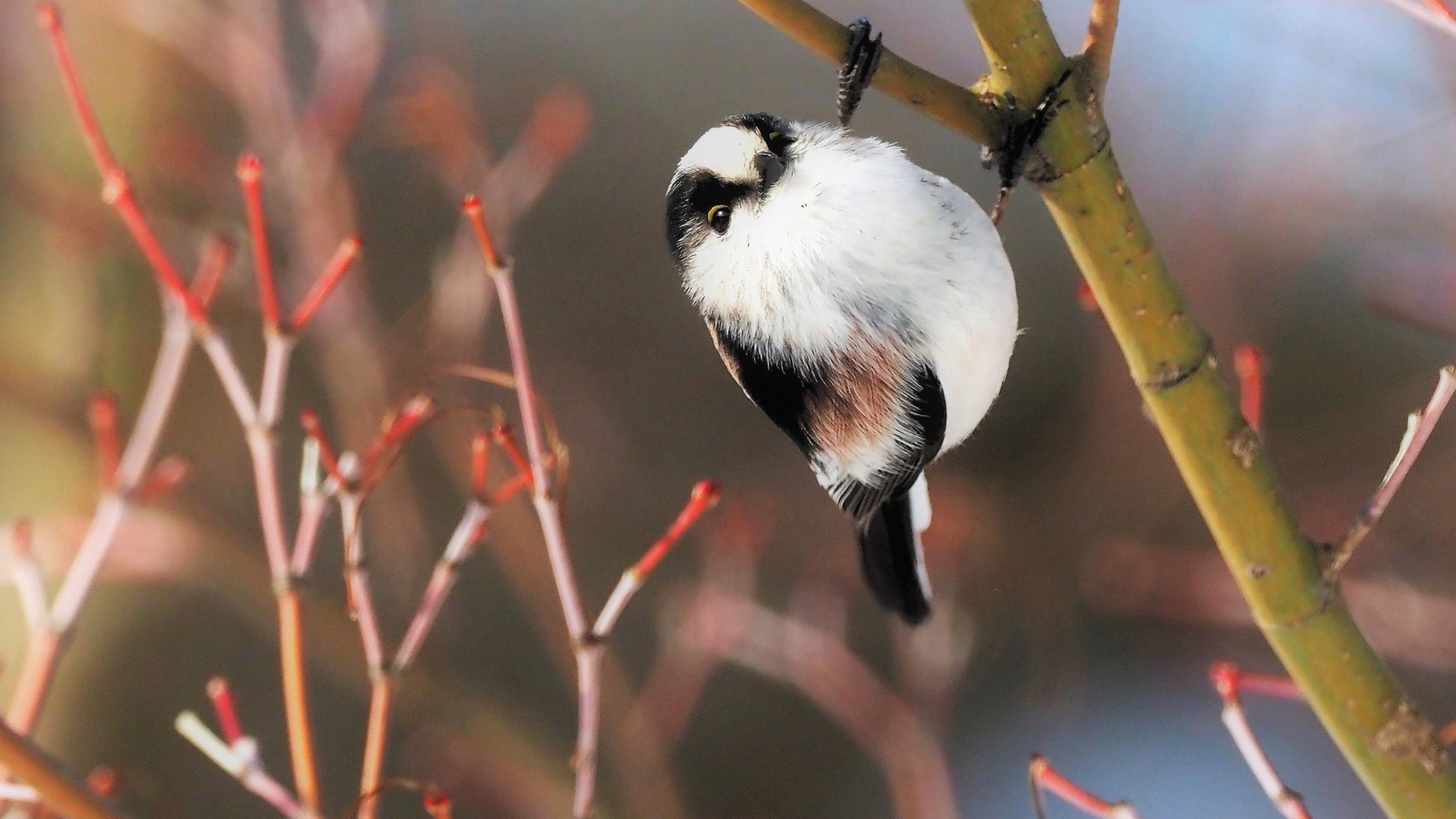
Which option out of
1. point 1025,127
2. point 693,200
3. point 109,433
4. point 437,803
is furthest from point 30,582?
point 1025,127

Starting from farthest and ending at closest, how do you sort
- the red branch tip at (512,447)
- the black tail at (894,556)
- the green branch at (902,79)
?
1. the black tail at (894,556)
2. the red branch tip at (512,447)
3. the green branch at (902,79)

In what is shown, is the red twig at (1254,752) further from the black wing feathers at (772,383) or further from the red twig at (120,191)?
the red twig at (120,191)

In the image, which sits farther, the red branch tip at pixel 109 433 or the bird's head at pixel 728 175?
the red branch tip at pixel 109 433

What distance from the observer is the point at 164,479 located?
57 cm

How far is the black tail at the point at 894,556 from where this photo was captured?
1.60ft

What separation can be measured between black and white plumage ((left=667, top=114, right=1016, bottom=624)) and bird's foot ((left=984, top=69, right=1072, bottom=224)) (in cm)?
8

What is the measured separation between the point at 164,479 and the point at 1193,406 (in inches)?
21.7

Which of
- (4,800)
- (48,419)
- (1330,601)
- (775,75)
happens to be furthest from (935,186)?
(48,419)

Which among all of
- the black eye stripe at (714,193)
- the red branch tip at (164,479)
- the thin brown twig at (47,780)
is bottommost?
the red branch tip at (164,479)

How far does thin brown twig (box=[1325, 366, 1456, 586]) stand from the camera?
1.06 feet

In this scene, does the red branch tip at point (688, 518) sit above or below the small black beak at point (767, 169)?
below

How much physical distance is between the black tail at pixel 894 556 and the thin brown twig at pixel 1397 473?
19 centimetres

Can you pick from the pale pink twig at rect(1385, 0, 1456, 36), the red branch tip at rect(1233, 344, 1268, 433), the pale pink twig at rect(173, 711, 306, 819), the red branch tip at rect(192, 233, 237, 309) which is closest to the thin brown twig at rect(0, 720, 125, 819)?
the pale pink twig at rect(173, 711, 306, 819)

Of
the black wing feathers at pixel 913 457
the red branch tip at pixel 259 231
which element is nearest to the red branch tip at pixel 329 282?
the red branch tip at pixel 259 231
